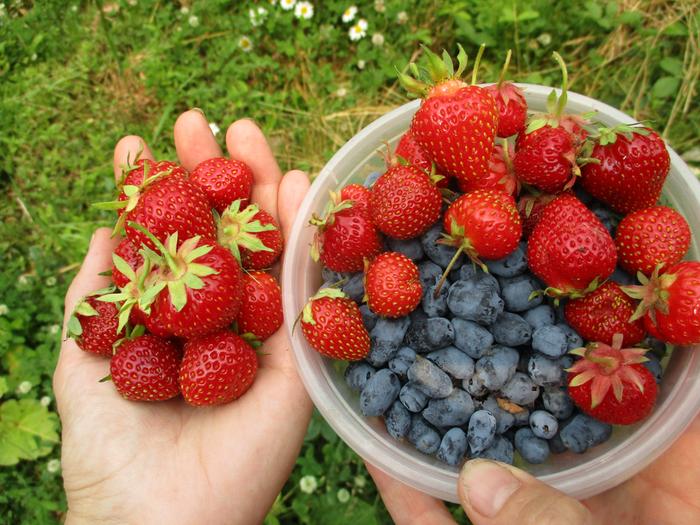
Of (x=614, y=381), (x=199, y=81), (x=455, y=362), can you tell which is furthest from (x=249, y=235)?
(x=199, y=81)

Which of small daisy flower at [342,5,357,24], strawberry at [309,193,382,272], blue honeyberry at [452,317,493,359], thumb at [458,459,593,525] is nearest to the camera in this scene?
thumb at [458,459,593,525]

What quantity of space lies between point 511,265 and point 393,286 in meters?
0.30

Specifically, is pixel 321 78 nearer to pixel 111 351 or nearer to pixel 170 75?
pixel 170 75

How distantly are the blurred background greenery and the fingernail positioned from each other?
5.43 ft

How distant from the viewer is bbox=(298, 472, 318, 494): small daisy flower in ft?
6.78

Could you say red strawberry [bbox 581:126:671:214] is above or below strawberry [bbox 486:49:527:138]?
below

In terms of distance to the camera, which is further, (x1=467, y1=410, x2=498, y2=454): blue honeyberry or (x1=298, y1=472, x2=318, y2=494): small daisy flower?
(x1=298, y1=472, x2=318, y2=494): small daisy flower

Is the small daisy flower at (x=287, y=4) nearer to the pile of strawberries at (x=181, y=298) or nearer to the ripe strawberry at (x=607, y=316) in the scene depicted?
→ the pile of strawberries at (x=181, y=298)

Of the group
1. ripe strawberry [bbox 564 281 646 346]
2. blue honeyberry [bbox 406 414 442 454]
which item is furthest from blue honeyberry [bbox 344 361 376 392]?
ripe strawberry [bbox 564 281 646 346]

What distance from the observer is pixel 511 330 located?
1404 mm

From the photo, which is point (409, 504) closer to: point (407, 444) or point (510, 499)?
point (407, 444)

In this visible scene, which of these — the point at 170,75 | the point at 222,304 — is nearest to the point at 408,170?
the point at 222,304

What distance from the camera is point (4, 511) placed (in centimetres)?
217

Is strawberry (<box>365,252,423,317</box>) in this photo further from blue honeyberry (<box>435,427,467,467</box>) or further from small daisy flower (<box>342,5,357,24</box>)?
small daisy flower (<box>342,5,357,24</box>)
